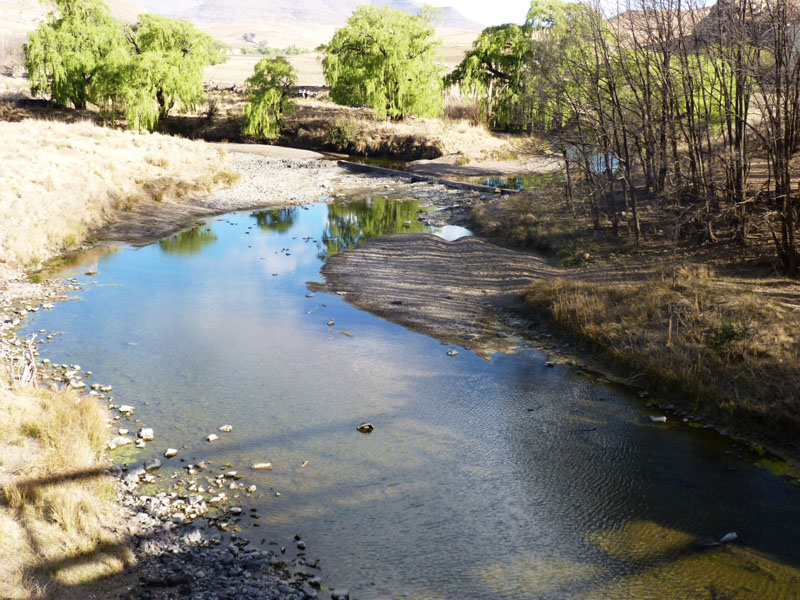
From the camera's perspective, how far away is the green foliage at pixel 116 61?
4522cm

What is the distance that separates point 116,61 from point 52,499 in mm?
44156

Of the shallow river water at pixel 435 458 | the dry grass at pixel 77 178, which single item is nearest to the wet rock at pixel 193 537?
the shallow river water at pixel 435 458

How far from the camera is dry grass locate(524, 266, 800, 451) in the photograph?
10.2 metres

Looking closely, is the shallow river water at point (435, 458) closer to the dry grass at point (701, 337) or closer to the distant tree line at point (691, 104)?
the dry grass at point (701, 337)

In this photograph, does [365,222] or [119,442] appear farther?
[365,222]

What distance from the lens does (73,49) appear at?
49.9 m

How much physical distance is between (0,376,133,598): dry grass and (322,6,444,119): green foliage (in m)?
44.4

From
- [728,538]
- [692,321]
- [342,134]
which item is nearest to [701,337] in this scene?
[692,321]

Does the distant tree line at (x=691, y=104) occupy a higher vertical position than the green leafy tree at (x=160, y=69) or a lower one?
lower

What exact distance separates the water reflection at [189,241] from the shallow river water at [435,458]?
6.45 m

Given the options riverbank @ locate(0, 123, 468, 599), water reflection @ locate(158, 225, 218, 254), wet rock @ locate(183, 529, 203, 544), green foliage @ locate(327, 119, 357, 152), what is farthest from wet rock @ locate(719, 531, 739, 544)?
green foliage @ locate(327, 119, 357, 152)

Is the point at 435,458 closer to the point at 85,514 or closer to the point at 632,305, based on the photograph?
the point at 85,514

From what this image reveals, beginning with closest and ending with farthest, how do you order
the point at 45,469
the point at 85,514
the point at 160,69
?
the point at 85,514
the point at 45,469
the point at 160,69

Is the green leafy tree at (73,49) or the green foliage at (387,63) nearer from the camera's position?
the green leafy tree at (73,49)
